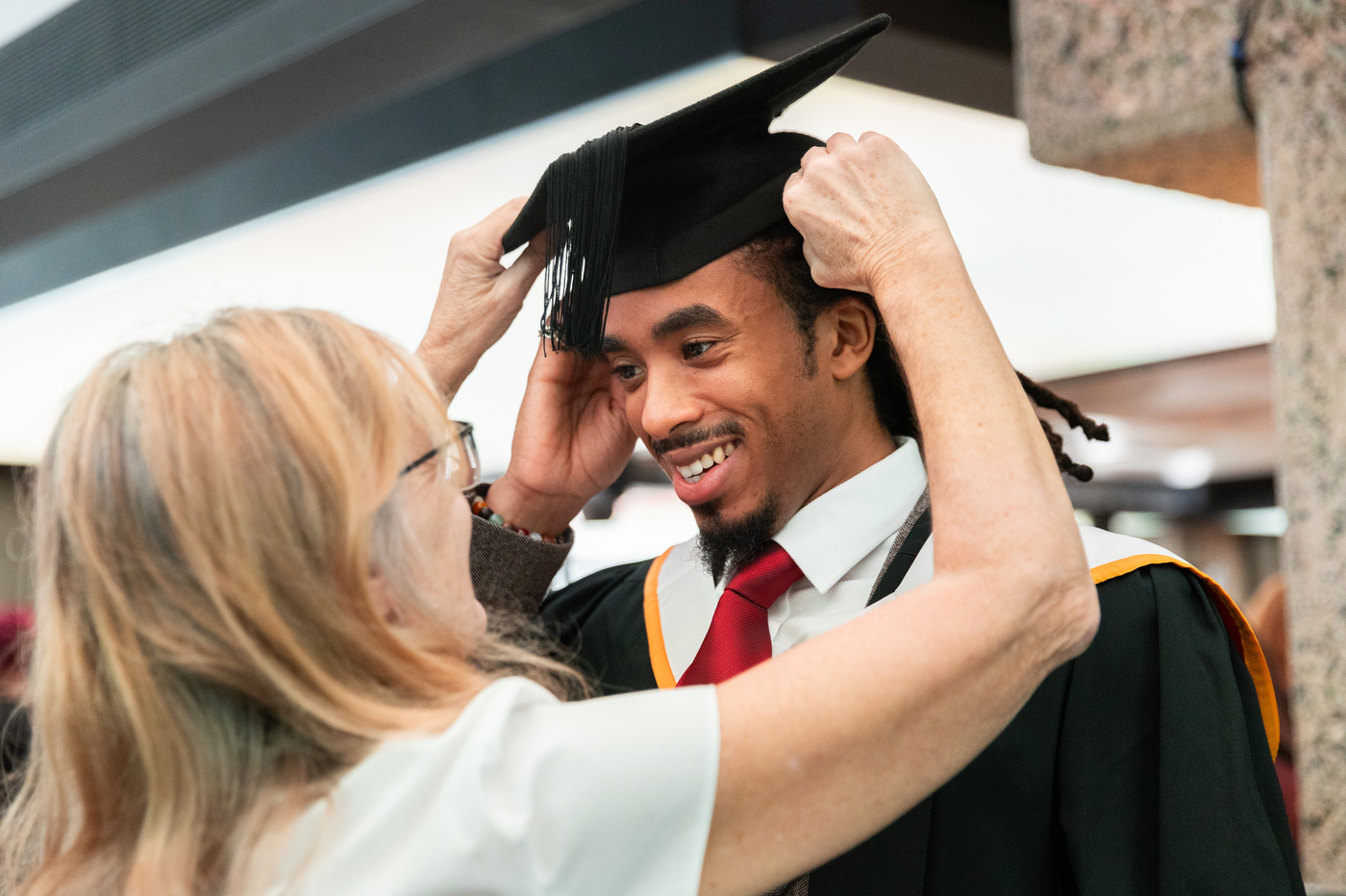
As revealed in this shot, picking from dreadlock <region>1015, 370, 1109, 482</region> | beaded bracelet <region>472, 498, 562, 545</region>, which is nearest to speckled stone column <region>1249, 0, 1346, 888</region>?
dreadlock <region>1015, 370, 1109, 482</region>

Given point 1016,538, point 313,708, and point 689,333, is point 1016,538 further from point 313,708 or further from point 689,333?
point 689,333

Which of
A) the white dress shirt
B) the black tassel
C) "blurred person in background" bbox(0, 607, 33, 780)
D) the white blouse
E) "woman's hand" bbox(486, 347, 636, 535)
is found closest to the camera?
the white blouse

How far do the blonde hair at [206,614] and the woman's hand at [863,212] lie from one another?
0.49m

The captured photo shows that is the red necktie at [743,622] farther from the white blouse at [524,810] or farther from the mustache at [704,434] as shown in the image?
the white blouse at [524,810]

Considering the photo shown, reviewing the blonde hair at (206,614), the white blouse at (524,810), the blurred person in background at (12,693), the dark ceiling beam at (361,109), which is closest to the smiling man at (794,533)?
the white blouse at (524,810)

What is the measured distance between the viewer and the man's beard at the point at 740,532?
156 centimetres

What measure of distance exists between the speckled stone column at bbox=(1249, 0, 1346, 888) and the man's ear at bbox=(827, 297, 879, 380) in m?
0.62

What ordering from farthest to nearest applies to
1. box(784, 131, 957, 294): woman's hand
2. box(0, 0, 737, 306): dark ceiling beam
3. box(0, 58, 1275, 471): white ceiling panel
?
box(0, 58, 1275, 471): white ceiling panel < box(0, 0, 737, 306): dark ceiling beam < box(784, 131, 957, 294): woman's hand

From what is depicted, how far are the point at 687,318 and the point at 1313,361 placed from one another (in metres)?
0.92

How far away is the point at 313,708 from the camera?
844 mm

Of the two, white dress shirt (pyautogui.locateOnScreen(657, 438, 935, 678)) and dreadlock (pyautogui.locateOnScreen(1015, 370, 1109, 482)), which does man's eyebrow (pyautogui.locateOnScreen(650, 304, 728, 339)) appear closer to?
white dress shirt (pyautogui.locateOnScreen(657, 438, 935, 678))

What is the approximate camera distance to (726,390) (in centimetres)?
154

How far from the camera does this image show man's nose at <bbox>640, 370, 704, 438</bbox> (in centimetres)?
153

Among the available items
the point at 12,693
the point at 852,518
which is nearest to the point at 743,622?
the point at 852,518
